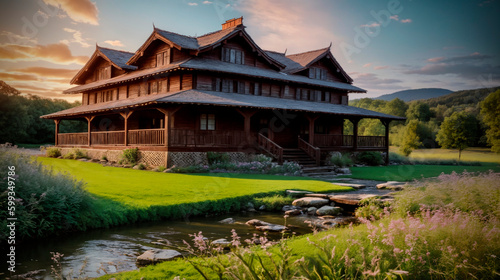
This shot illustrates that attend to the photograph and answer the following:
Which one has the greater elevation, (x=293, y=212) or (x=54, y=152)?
(x=54, y=152)

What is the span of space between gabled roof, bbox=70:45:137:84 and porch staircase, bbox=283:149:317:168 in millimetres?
17538

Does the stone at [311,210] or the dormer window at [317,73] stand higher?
the dormer window at [317,73]

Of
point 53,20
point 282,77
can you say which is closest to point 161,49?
point 282,77

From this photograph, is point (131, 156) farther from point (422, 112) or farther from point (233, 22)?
point (422, 112)

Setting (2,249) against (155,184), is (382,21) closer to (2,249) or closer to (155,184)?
(155,184)

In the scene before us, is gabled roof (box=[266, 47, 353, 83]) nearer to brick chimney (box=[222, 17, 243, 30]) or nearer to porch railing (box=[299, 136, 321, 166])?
brick chimney (box=[222, 17, 243, 30])

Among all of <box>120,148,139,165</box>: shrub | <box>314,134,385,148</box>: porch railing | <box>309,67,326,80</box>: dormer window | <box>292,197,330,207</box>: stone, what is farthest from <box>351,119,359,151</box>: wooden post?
<box>292,197,330,207</box>: stone

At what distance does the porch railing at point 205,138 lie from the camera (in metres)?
24.6

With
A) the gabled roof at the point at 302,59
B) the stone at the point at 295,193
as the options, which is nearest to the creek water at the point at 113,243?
the stone at the point at 295,193

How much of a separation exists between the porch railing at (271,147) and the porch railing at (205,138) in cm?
168

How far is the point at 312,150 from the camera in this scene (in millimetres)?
29141

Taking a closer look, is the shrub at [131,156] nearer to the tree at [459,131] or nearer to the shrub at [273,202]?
the shrub at [273,202]

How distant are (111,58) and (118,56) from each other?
1668 millimetres

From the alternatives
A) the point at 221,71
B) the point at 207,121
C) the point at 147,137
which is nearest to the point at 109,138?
the point at 147,137
